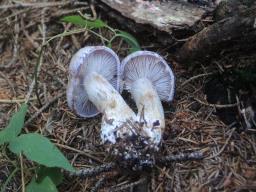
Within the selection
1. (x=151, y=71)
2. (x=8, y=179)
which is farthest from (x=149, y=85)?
(x=8, y=179)

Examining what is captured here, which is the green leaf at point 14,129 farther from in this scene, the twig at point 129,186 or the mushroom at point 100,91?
the twig at point 129,186

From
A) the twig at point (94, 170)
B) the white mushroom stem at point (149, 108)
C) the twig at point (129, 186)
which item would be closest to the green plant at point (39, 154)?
the twig at point (94, 170)

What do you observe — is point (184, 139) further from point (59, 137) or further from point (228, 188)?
point (59, 137)

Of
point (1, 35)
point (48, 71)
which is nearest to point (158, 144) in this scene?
point (48, 71)

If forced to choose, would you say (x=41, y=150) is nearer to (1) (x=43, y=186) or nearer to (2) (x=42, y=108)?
(1) (x=43, y=186)

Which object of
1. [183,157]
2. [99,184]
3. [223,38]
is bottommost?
[99,184]

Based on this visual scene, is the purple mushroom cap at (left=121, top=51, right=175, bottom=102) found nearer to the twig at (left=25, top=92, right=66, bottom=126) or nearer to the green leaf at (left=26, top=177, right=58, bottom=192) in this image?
the twig at (left=25, top=92, right=66, bottom=126)
